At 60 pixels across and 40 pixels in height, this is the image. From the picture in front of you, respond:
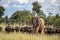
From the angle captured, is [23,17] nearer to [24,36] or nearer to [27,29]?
[27,29]

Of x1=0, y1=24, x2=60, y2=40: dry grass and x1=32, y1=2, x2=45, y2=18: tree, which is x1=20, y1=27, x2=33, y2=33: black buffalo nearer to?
x1=0, y1=24, x2=60, y2=40: dry grass

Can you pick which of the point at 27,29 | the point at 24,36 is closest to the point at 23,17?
the point at 27,29

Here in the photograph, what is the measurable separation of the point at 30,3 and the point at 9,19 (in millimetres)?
553

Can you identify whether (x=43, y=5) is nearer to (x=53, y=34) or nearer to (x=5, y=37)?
(x=53, y=34)

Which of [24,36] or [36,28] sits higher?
[36,28]

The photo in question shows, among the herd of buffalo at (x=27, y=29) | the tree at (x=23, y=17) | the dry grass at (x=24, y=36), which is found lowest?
the dry grass at (x=24, y=36)

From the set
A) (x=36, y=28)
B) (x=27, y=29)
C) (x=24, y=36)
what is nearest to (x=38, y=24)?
(x=36, y=28)

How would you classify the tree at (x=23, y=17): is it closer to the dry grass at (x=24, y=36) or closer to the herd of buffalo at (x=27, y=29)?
the herd of buffalo at (x=27, y=29)

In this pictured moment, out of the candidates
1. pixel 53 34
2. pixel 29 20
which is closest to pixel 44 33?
pixel 53 34

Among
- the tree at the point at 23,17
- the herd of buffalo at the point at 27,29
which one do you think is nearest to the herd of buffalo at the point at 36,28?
the herd of buffalo at the point at 27,29

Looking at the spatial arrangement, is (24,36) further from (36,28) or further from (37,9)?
(37,9)

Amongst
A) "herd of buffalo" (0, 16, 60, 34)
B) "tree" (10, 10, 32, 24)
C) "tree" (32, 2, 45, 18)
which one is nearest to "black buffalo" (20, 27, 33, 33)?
"herd of buffalo" (0, 16, 60, 34)

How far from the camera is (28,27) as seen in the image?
11.1 feet

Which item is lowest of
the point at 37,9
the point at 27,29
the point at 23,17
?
the point at 27,29
